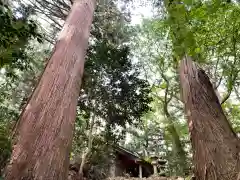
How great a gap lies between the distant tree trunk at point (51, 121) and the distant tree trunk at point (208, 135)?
1650mm

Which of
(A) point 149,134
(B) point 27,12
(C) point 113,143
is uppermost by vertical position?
(A) point 149,134

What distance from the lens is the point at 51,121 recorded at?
8.06 feet

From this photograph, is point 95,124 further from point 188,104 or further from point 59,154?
point 59,154

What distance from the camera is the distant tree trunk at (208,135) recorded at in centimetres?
279

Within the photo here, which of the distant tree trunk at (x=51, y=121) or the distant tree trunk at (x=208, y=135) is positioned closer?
the distant tree trunk at (x=51, y=121)

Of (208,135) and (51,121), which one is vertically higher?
(208,135)

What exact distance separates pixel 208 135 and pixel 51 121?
6.68ft

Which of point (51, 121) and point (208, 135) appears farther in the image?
point (208, 135)

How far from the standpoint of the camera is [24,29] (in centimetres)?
339

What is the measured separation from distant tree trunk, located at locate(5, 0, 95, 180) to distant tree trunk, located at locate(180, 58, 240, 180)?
165 cm

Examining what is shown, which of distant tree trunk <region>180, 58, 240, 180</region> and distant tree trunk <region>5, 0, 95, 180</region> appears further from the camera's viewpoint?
distant tree trunk <region>180, 58, 240, 180</region>

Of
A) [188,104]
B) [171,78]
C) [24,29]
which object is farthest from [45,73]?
[171,78]

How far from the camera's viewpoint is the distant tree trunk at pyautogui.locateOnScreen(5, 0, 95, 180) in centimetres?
199

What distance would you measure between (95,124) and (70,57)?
6134 millimetres
